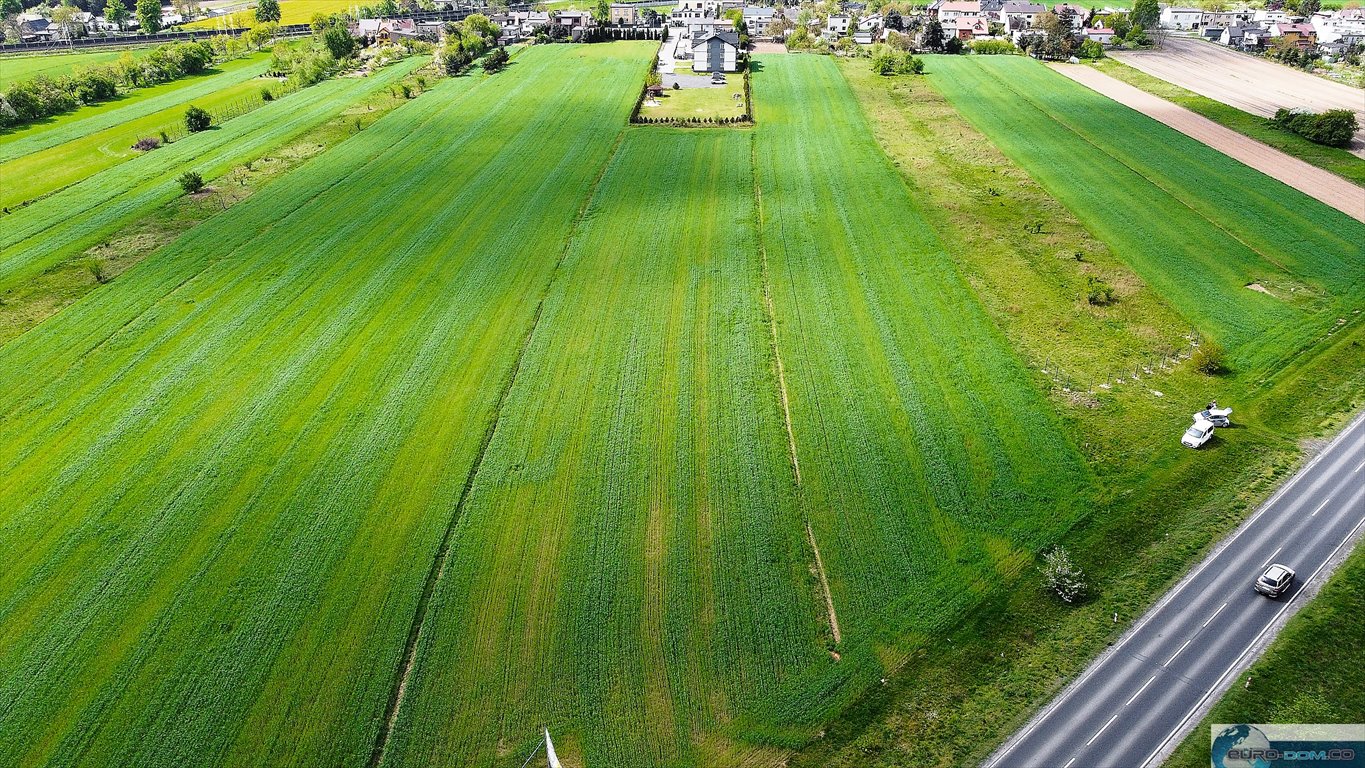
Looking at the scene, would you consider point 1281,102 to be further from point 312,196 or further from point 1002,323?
point 312,196

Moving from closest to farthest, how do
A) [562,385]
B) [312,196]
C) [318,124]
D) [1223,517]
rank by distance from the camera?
[1223,517], [562,385], [312,196], [318,124]

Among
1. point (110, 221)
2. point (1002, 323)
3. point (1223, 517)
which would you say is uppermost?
point (110, 221)

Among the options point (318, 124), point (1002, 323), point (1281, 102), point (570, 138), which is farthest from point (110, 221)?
point (1281, 102)

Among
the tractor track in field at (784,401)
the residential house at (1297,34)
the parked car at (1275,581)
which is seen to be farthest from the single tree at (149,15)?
the residential house at (1297,34)

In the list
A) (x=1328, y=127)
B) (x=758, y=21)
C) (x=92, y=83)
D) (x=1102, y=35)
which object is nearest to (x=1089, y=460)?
(x=1328, y=127)

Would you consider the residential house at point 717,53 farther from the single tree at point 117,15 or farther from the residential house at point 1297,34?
the single tree at point 117,15

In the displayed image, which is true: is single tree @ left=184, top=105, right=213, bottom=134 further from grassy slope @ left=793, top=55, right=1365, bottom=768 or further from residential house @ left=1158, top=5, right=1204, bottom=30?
residential house @ left=1158, top=5, right=1204, bottom=30
